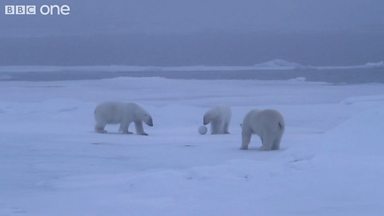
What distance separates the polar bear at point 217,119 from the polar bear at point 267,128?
320cm

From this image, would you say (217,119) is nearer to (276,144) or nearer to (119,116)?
(119,116)

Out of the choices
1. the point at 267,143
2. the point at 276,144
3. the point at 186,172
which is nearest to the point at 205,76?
the point at 276,144

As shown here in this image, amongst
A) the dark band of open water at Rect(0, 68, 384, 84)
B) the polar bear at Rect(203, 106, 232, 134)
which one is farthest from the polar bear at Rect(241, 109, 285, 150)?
the dark band of open water at Rect(0, 68, 384, 84)

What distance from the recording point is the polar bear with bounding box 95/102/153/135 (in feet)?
44.8

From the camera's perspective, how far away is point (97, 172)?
26.6 ft

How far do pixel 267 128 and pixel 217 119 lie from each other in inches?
138

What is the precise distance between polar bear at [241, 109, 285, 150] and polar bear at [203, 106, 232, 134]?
10.5ft

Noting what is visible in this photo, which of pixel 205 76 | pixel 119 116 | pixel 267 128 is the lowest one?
pixel 267 128

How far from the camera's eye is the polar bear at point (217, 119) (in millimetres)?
13867

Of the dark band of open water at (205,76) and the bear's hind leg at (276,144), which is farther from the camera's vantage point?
the dark band of open water at (205,76)

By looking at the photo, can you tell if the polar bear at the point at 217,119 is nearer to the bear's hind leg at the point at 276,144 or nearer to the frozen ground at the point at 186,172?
the frozen ground at the point at 186,172

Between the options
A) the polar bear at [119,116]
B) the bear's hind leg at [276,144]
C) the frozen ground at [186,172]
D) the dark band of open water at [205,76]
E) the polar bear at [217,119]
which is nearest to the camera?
the frozen ground at [186,172]

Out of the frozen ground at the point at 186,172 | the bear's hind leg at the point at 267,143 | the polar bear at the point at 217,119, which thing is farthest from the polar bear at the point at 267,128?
the polar bear at the point at 217,119

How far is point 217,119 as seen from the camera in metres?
13.9
